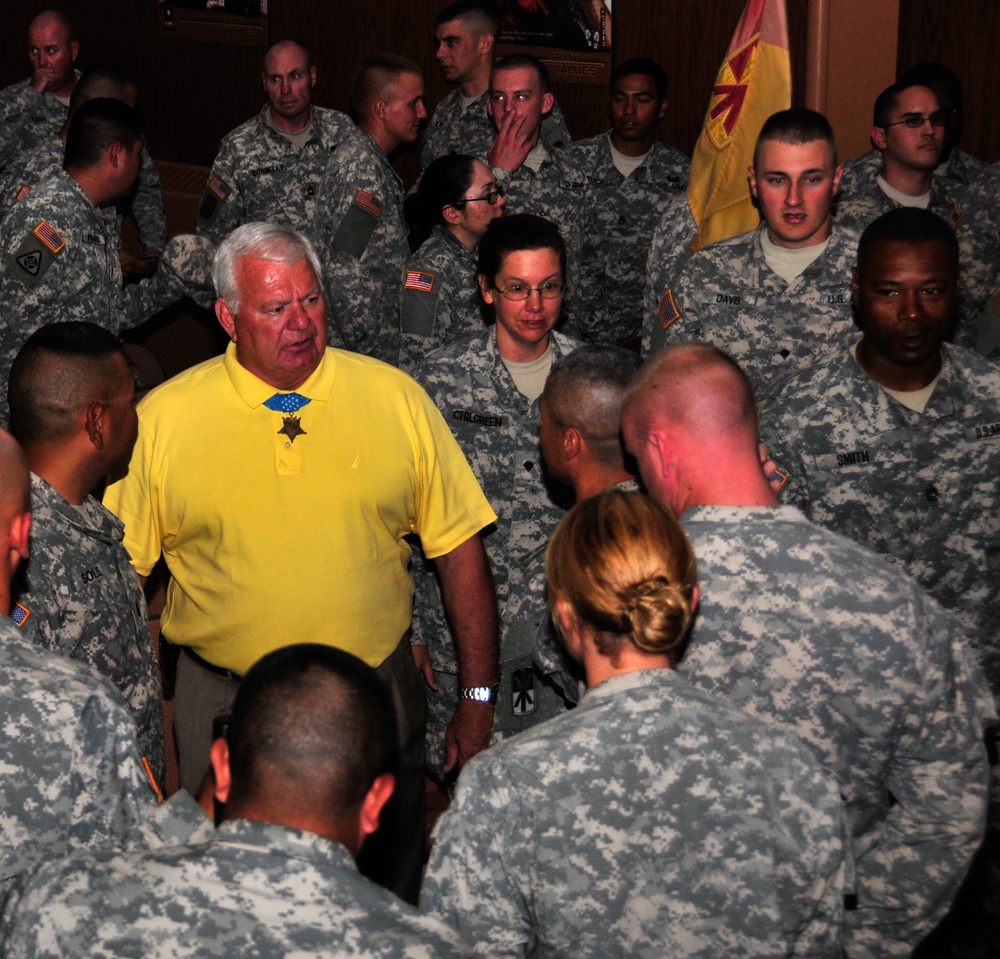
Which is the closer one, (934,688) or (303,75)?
(934,688)

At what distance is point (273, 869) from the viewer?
143 cm

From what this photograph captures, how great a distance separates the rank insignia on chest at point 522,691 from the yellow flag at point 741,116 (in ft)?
8.10

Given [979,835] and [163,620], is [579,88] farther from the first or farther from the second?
[979,835]

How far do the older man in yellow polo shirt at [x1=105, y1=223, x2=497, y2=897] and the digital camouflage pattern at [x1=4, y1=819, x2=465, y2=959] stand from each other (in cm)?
125

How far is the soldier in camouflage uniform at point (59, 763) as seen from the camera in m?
1.82

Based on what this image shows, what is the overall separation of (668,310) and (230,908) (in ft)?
10.4

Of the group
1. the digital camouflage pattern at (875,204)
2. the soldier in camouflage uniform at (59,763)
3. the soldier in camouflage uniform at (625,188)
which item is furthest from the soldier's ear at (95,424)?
the soldier in camouflage uniform at (625,188)

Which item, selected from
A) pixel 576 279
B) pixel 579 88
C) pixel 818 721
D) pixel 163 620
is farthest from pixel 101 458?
pixel 579 88

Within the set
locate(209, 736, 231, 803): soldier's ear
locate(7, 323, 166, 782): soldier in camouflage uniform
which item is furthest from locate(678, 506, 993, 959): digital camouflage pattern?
locate(7, 323, 166, 782): soldier in camouflage uniform

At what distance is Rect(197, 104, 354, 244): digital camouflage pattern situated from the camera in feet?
21.6

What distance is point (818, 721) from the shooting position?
2051mm

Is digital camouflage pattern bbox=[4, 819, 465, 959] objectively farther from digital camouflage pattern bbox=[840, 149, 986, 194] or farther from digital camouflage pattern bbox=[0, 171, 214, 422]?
digital camouflage pattern bbox=[840, 149, 986, 194]

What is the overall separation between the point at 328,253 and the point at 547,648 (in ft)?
11.0

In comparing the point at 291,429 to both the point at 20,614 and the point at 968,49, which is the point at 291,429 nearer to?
the point at 20,614
